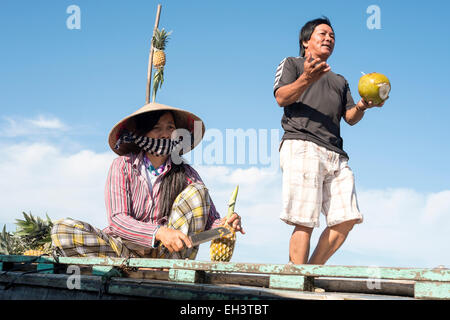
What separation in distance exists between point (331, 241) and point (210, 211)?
117cm

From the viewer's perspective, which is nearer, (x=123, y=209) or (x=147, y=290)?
(x=147, y=290)

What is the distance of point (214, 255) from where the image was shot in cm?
439

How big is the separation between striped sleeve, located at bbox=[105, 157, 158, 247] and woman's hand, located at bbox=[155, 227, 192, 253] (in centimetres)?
16

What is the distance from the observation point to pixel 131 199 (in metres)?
4.48

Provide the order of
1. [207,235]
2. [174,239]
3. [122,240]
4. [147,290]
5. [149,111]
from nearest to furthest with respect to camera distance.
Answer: [147,290]
[174,239]
[207,235]
[122,240]
[149,111]

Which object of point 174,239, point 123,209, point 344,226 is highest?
point 123,209

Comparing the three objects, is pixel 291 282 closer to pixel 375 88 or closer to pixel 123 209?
pixel 123 209

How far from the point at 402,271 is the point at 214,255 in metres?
2.15

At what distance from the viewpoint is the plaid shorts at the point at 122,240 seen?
4.18 m

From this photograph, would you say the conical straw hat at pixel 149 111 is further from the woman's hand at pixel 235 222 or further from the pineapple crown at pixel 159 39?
the pineapple crown at pixel 159 39

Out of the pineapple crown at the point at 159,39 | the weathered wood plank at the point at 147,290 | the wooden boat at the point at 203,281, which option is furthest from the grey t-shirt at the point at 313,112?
the pineapple crown at the point at 159,39

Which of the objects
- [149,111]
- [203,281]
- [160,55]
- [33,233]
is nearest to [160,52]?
[160,55]
